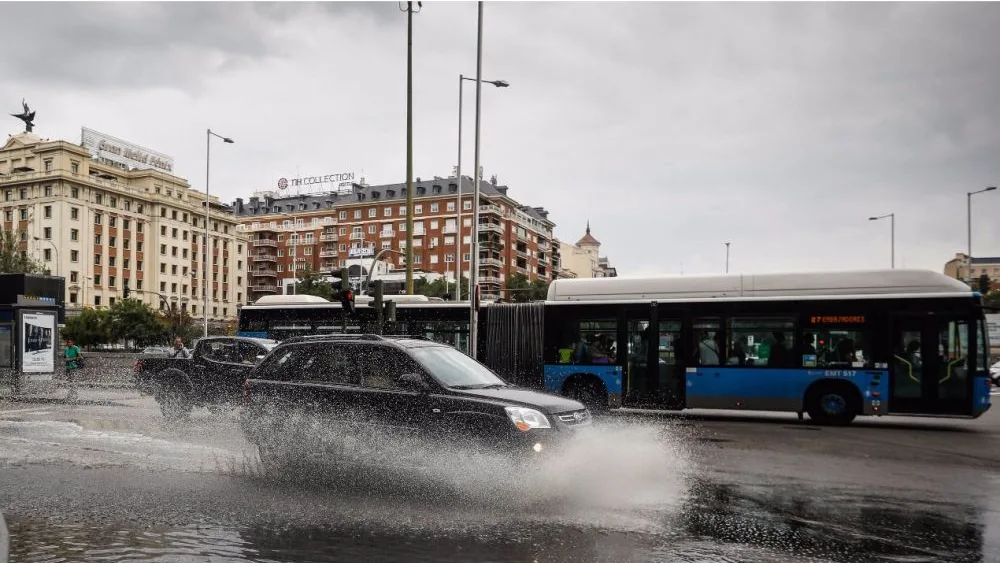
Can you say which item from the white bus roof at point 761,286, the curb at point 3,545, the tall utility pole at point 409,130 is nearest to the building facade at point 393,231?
the tall utility pole at point 409,130

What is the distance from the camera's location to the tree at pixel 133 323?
7188 cm

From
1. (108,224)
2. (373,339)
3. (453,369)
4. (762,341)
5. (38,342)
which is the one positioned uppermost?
(108,224)

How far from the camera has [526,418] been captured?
7.65 m

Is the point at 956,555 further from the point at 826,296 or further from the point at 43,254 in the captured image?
the point at 43,254

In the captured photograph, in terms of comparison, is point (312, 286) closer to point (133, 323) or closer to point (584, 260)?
point (133, 323)

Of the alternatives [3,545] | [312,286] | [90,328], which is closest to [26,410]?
[3,545]

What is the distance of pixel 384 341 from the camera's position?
8828mm

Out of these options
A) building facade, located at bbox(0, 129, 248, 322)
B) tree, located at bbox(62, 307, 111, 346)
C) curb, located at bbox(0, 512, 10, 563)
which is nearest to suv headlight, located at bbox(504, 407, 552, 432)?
curb, located at bbox(0, 512, 10, 563)

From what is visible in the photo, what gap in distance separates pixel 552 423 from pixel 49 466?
243 inches

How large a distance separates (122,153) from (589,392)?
340 ft

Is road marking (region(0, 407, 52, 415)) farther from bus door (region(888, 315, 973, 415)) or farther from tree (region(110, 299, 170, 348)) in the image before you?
tree (region(110, 299, 170, 348))

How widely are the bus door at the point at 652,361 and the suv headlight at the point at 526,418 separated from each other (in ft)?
33.1

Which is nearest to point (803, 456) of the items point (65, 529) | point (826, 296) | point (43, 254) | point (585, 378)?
point (826, 296)

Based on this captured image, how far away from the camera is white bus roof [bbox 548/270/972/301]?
52.2ft
